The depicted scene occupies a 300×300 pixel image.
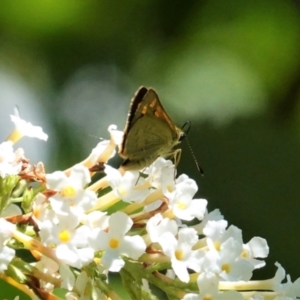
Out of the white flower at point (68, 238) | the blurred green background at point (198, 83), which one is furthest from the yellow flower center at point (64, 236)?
the blurred green background at point (198, 83)

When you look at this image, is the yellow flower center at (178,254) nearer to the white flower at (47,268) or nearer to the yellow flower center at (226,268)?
the yellow flower center at (226,268)

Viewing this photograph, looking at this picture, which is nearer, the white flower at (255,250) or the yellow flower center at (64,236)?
the yellow flower center at (64,236)

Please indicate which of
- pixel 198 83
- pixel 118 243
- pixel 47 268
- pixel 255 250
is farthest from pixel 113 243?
pixel 198 83

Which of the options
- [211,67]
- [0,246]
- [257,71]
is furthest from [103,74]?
[0,246]

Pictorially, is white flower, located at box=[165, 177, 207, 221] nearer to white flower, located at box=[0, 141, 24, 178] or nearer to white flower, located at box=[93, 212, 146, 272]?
white flower, located at box=[93, 212, 146, 272]

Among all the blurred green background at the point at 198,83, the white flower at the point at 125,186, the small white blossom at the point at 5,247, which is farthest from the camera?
the blurred green background at the point at 198,83

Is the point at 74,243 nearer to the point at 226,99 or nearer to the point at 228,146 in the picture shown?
the point at 226,99

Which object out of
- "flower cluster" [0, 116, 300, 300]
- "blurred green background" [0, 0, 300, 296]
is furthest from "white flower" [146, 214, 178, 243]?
"blurred green background" [0, 0, 300, 296]
